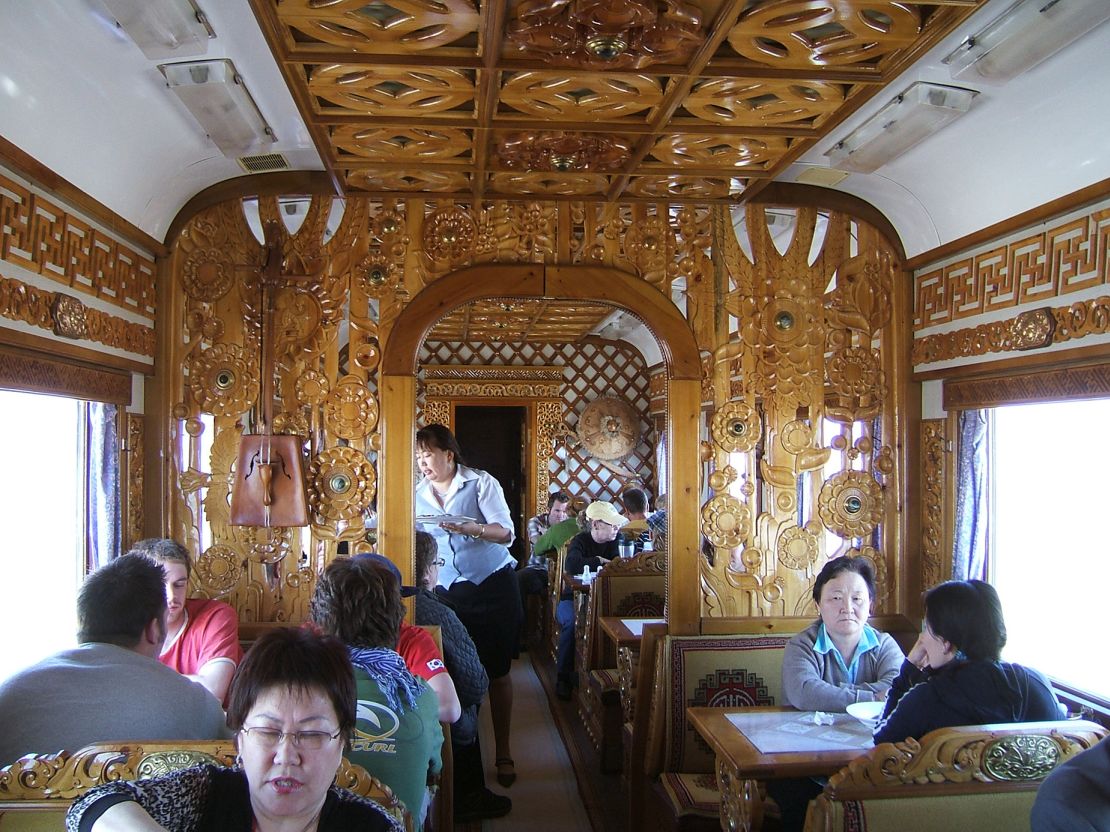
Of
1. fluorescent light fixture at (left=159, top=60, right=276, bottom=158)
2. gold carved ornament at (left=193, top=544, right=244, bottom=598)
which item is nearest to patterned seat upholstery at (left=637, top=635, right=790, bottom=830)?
gold carved ornament at (left=193, top=544, right=244, bottom=598)

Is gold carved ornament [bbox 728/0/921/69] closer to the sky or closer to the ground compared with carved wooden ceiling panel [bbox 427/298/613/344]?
closer to the ground

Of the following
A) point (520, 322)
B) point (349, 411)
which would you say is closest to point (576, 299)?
point (349, 411)

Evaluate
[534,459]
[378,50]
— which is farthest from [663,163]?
[534,459]

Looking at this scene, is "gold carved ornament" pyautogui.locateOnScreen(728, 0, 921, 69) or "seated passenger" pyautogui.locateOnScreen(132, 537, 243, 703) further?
"seated passenger" pyautogui.locateOnScreen(132, 537, 243, 703)

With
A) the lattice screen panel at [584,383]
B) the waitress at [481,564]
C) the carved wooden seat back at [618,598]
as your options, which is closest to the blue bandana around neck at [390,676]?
the waitress at [481,564]

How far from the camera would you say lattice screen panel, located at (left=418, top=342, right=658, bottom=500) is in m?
6.08

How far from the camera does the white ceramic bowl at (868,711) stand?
1707 millimetres

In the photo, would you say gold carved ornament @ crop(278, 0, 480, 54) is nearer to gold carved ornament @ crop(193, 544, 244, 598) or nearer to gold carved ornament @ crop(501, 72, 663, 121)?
gold carved ornament @ crop(501, 72, 663, 121)

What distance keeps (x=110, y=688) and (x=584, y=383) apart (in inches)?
202

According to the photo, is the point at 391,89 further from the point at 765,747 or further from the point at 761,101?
the point at 765,747

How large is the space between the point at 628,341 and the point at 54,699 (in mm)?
5330

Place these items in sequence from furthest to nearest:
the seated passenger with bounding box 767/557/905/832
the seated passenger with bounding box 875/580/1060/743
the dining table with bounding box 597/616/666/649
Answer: the dining table with bounding box 597/616/666/649, the seated passenger with bounding box 767/557/905/832, the seated passenger with bounding box 875/580/1060/743

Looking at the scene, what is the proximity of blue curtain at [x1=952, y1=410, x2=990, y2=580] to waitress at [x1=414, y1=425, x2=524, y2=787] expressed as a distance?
1.34 meters

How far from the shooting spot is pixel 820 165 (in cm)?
222
